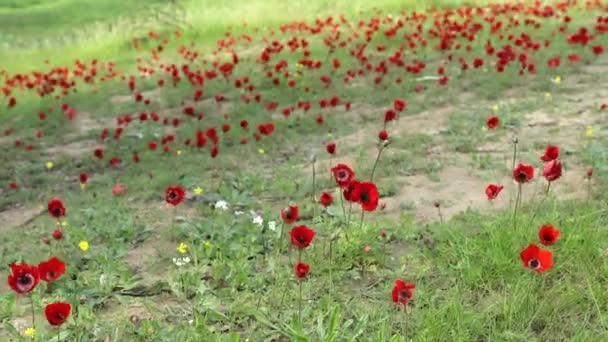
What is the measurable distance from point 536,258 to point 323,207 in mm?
2167

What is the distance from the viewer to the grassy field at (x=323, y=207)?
300 cm

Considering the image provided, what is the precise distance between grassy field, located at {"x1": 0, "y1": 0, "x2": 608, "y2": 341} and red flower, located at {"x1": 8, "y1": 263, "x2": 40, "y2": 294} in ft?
1.83

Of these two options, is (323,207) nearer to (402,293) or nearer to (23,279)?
(402,293)

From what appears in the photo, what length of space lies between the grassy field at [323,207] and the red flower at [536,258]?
38 centimetres

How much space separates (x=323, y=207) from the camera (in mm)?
4516

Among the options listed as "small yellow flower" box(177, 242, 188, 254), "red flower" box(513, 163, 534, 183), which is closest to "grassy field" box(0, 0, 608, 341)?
"small yellow flower" box(177, 242, 188, 254)

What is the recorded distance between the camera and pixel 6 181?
6.53m

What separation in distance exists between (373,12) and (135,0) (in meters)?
16.4

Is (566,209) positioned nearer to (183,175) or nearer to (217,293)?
(217,293)

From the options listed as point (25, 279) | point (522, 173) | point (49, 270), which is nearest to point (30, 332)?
point (49, 270)

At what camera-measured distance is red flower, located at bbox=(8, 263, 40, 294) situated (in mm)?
2414

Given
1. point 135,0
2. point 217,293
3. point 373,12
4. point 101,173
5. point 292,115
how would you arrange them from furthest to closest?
point 135,0 < point 373,12 < point 292,115 < point 101,173 < point 217,293

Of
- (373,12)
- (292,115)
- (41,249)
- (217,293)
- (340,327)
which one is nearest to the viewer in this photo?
(340,327)

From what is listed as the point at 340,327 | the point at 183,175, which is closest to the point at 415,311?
the point at 340,327
